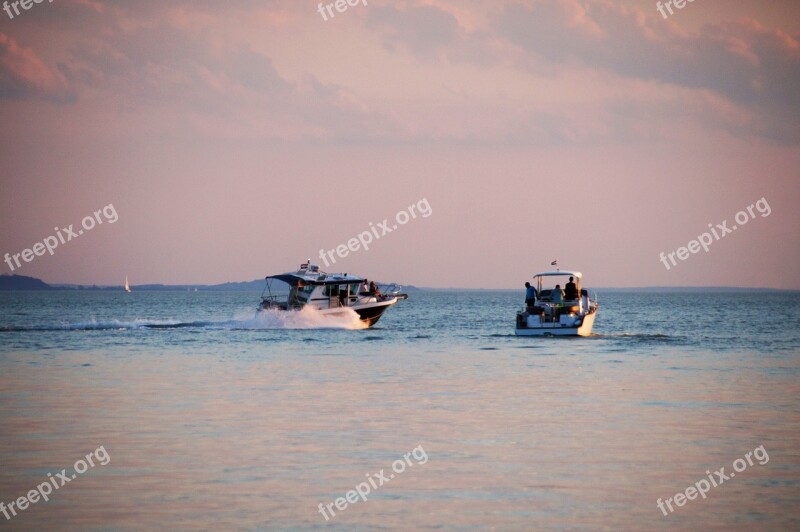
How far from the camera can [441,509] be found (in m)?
14.3

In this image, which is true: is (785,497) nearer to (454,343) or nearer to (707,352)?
(707,352)

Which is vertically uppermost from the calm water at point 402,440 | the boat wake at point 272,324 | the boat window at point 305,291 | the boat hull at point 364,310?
the boat window at point 305,291

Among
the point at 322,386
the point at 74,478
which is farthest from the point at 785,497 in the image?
the point at 322,386

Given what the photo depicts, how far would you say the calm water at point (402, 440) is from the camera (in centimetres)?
1420

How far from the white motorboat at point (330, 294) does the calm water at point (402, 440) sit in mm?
22809

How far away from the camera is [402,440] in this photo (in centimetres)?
1970

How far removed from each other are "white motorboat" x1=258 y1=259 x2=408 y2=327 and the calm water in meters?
22.8

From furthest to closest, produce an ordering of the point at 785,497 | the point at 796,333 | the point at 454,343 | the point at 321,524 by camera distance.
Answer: the point at 796,333, the point at 454,343, the point at 785,497, the point at 321,524

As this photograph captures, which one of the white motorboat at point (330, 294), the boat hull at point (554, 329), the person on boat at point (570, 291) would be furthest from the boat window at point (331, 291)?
the person on boat at point (570, 291)

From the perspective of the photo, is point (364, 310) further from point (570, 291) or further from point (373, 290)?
point (570, 291)

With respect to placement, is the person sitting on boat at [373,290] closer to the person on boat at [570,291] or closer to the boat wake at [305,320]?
the boat wake at [305,320]

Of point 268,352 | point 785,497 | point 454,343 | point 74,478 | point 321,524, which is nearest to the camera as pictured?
point 321,524

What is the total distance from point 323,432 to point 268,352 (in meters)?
23.9

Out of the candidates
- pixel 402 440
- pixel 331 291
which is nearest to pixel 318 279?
pixel 331 291
